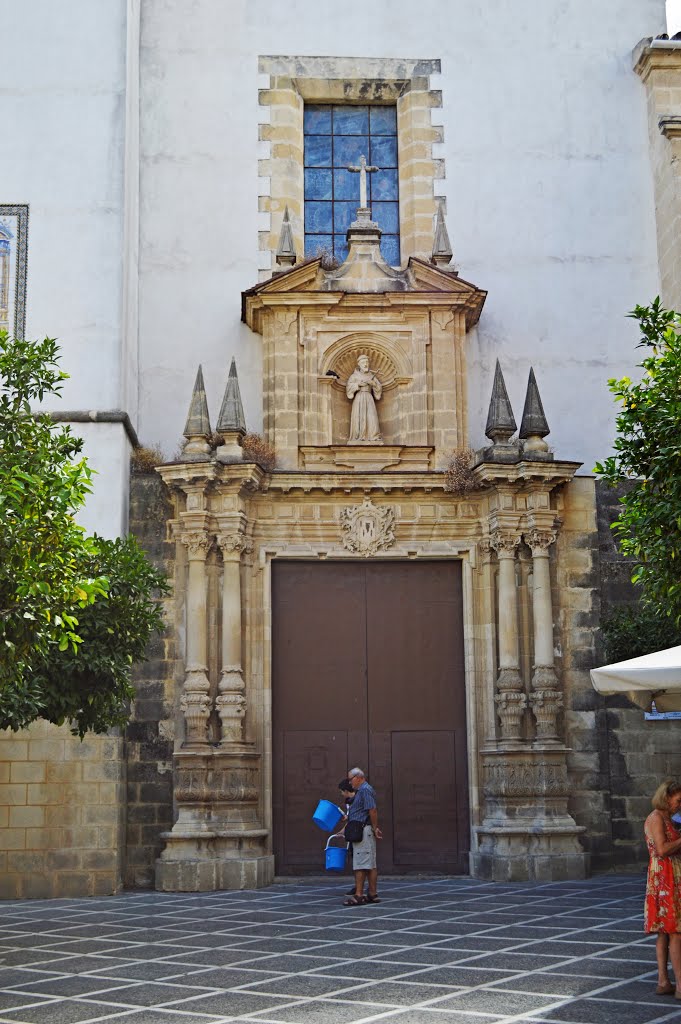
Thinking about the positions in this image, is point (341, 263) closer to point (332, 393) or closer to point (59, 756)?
point (332, 393)

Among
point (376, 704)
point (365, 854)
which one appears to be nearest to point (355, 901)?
point (365, 854)

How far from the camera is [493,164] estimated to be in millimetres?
16641

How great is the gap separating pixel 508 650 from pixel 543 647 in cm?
40

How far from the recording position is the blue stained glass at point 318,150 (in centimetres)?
1703

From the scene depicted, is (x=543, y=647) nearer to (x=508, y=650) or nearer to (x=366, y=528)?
(x=508, y=650)

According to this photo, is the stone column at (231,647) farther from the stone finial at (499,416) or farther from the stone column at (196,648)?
the stone finial at (499,416)

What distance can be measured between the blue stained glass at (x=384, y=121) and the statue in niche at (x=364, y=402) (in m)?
3.53

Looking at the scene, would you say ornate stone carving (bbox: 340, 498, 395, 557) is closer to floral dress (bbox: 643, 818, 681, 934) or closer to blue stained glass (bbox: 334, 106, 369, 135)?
blue stained glass (bbox: 334, 106, 369, 135)

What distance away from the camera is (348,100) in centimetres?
1712

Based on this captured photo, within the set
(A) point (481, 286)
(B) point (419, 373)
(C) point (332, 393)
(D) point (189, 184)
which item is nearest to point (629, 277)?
(A) point (481, 286)

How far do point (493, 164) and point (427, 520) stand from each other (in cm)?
499

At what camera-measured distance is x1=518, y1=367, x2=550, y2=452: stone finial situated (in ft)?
48.9

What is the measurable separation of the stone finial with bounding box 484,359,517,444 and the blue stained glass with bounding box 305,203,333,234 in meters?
3.41

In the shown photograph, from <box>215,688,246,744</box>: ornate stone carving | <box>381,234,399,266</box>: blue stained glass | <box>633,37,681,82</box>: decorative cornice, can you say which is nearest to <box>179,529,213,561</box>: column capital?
<box>215,688,246,744</box>: ornate stone carving
